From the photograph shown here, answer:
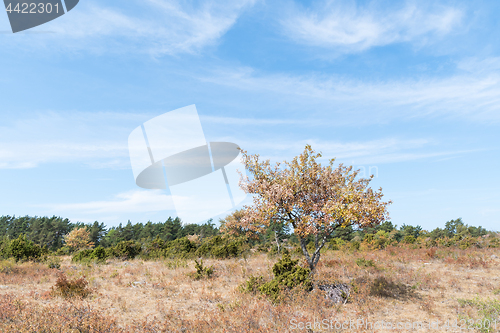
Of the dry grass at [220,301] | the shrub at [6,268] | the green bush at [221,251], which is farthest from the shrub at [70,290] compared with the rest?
the green bush at [221,251]

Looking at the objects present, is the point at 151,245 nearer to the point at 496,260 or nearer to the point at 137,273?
the point at 137,273

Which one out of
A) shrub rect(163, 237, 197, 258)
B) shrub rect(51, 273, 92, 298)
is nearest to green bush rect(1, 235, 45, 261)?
shrub rect(163, 237, 197, 258)

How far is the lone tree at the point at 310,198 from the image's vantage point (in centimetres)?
1048

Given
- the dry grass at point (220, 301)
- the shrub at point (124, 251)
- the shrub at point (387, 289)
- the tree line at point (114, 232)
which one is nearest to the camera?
the dry grass at point (220, 301)

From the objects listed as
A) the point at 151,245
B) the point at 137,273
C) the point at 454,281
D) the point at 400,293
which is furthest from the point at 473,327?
the point at 151,245

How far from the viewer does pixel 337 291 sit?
427 inches

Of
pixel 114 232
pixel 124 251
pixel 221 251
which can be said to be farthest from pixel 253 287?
pixel 114 232

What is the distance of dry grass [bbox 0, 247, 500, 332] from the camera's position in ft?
24.8

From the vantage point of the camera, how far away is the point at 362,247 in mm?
28219

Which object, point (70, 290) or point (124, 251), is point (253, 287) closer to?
point (70, 290)

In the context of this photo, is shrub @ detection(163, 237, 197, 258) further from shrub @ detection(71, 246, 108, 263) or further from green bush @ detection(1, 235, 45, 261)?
green bush @ detection(1, 235, 45, 261)

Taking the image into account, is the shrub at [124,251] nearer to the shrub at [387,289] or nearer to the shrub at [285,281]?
the shrub at [285,281]

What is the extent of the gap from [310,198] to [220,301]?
5.21 meters

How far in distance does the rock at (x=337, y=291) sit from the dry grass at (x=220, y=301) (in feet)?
0.95
